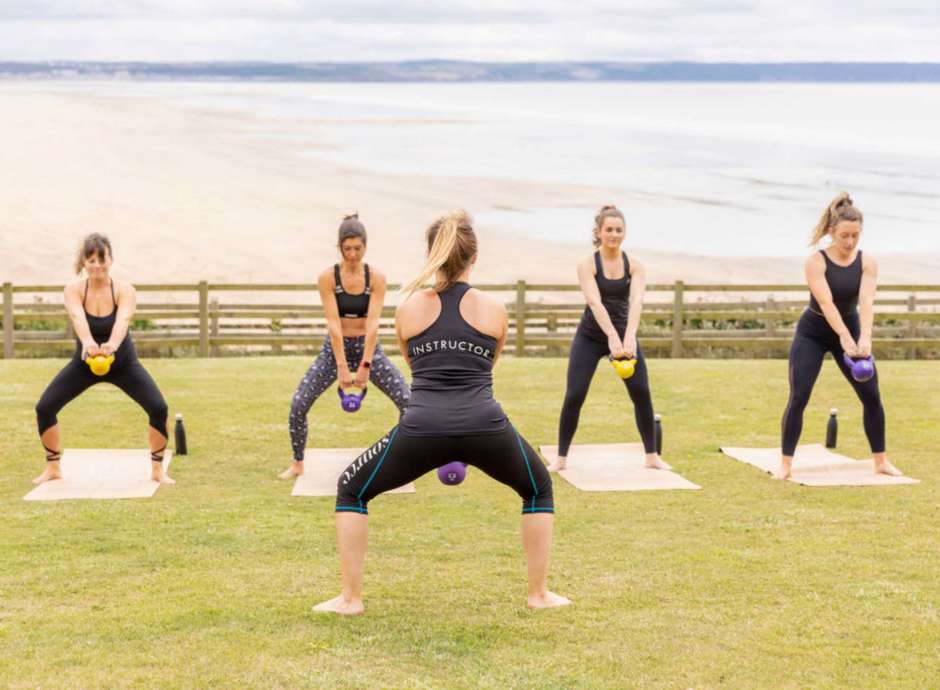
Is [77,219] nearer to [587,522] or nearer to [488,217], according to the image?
[488,217]

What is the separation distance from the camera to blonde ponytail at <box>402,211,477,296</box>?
5.54 m

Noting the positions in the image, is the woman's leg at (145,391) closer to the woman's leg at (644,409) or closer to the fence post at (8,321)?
the woman's leg at (644,409)

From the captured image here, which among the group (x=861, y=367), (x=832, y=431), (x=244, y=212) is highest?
(x=244, y=212)

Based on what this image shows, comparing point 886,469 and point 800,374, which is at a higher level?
point 800,374

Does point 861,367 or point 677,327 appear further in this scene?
point 677,327

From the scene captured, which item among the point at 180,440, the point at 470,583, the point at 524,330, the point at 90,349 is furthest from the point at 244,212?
the point at 470,583

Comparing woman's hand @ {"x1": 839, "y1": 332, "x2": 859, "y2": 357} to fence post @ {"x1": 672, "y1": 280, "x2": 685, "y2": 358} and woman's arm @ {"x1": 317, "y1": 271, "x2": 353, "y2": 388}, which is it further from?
fence post @ {"x1": 672, "y1": 280, "x2": 685, "y2": 358}

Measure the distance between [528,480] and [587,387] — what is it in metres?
3.87

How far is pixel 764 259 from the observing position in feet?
129

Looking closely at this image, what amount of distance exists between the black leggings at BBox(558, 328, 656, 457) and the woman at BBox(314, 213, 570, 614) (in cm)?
384

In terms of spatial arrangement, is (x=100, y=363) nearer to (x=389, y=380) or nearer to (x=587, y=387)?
(x=389, y=380)

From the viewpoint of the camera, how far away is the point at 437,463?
5.66 m

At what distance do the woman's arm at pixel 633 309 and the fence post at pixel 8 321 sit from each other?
34.6 feet

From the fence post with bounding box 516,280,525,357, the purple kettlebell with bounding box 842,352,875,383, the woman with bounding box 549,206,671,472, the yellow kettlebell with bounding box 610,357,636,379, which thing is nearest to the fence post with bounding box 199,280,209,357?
the fence post with bounding box 516,280,525,357
